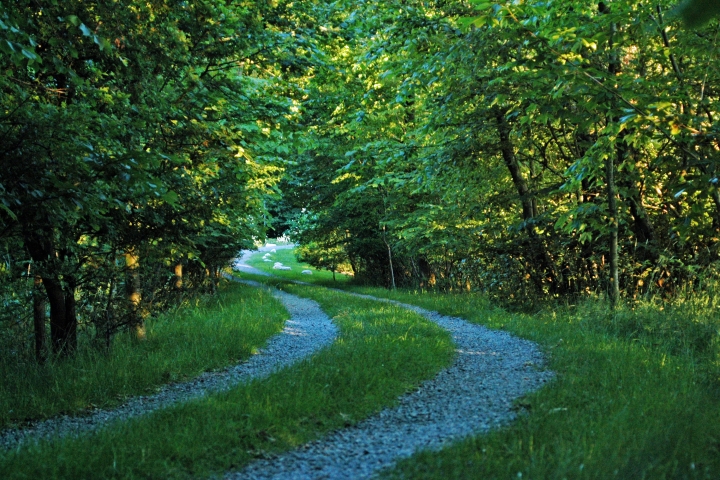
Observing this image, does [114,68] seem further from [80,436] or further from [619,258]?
[619,258]

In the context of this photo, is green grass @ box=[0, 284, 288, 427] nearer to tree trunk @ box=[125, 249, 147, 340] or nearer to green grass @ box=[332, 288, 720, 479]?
tree trunk @ box=[125, 249, 147, 340]

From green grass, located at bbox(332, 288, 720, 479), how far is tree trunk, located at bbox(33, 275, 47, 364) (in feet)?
19.7

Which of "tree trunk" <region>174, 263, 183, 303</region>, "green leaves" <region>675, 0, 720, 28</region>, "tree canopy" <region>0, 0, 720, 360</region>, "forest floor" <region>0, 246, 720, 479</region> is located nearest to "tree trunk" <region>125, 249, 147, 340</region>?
"tree canopy" <region>0, 0, 720, 360</region>

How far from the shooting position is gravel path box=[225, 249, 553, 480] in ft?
13.3

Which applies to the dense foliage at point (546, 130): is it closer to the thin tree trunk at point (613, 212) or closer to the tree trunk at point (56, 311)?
the thin tree trunk at point (613, 212)

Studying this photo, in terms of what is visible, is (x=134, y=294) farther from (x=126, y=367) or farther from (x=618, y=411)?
(x=618, y=411)

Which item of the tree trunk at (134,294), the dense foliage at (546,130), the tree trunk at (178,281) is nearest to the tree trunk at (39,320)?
the tree trunk at (134,294)

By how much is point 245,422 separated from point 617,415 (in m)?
3.13

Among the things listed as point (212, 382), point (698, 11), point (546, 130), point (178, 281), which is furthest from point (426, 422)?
point (178, 281)

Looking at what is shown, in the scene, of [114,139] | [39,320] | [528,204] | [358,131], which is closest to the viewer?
[114,139]

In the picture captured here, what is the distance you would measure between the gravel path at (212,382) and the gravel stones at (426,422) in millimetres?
1979

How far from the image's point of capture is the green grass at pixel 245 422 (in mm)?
4047

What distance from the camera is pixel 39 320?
7.96 meters

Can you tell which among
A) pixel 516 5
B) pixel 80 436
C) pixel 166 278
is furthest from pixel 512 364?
pixel 166 278
